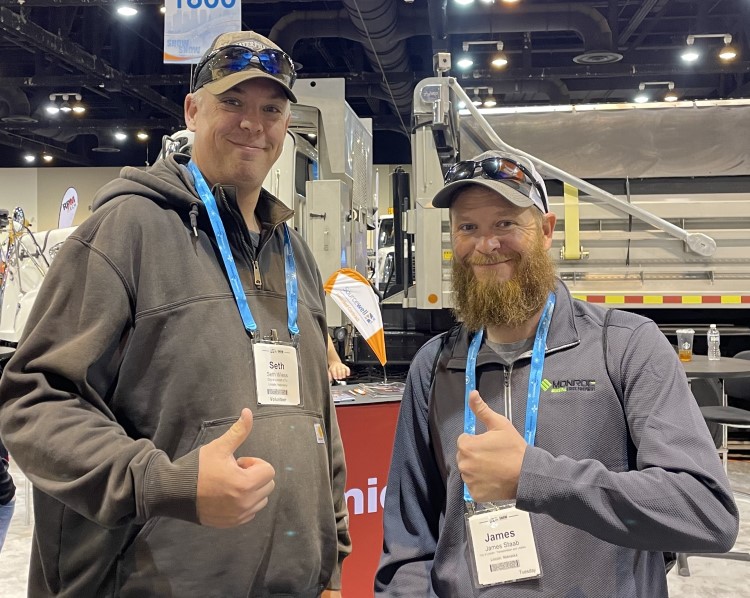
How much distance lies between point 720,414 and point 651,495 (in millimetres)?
3868

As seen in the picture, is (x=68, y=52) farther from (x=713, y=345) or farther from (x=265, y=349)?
(x=265, y=349)

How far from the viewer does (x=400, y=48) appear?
12.2 m

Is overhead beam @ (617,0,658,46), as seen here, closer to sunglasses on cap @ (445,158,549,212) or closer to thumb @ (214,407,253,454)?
sunglasses on cap @ (445,158,549,212)

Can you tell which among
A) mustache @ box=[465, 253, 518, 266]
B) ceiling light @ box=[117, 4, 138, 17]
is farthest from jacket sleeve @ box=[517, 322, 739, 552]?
ceiling light @ box=[117, 4, 138, 17]

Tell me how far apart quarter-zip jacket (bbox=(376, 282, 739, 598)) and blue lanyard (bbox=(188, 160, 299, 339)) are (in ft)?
1.07

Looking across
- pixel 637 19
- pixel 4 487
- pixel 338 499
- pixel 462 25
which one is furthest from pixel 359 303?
pixel 637 19

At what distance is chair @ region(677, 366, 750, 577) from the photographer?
409 cm

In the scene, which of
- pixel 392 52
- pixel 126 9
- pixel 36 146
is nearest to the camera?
pixel 126 9

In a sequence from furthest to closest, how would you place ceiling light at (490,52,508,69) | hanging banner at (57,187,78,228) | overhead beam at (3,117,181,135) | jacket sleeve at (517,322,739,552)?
overhead beam at (3,117,181,135), ceiling light at (490,52,508,69), hanging banner at (57,187,78,228), jacket sleeve at (517,322,739,552)

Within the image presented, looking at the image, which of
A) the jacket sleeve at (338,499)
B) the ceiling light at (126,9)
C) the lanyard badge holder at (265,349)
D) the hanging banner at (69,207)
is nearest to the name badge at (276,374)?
the lanyard badge holder at (265,349)

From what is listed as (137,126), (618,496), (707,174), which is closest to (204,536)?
(618,496)

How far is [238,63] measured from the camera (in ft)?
5.62

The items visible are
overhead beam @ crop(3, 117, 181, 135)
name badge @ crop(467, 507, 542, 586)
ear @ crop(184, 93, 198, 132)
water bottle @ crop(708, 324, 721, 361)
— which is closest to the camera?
name badge @ crop(467, 507, 542, 586)

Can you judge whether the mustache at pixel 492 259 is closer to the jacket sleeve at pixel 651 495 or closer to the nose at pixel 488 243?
the nose at pixel 488 243
